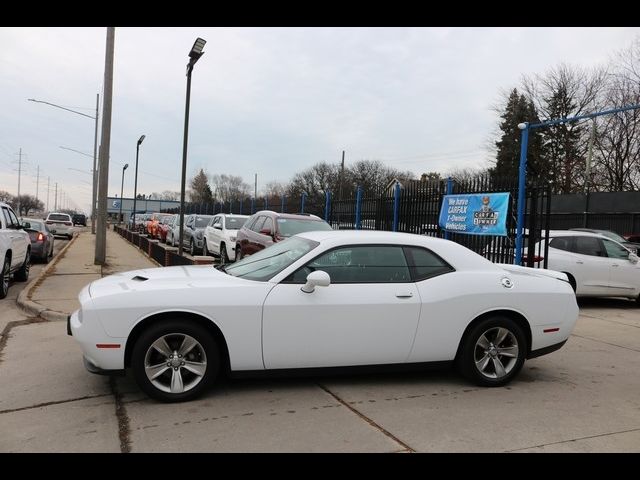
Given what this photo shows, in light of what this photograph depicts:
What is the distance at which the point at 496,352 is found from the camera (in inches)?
200

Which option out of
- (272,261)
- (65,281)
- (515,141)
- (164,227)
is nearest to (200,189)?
(515,141)

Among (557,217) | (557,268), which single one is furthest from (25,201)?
(557,268)

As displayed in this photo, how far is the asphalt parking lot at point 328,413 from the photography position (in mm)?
3633

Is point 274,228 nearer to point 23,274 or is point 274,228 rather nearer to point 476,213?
point 476,213

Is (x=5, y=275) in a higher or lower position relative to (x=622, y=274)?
lower

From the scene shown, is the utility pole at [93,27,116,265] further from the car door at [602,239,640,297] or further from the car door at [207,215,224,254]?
the car door at [602,239,640,297]

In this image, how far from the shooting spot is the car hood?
4438mm

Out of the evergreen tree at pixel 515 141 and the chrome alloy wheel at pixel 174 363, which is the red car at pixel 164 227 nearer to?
the chrome alloy wheel at pixel 174 363

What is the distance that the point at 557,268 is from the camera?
10633 mm

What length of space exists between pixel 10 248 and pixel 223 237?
6.41m

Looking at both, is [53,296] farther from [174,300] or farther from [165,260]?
[174,300]

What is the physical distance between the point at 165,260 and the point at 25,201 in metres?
137

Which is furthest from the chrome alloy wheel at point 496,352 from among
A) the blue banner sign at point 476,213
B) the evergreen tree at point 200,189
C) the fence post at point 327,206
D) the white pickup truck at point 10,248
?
the evergreen tree at point 200,189

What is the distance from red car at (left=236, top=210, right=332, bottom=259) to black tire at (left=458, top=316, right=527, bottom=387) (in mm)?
6659
